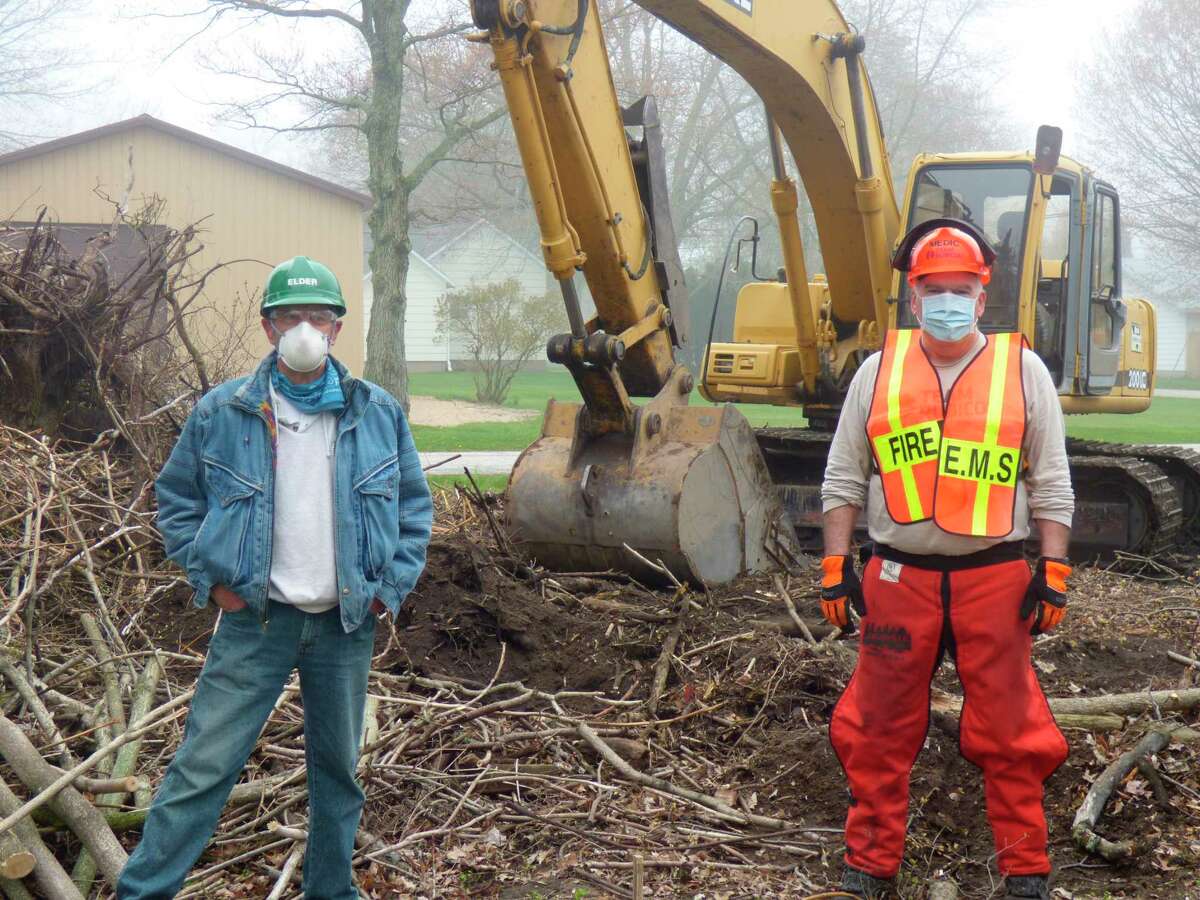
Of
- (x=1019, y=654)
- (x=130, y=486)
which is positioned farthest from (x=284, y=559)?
(x=130, y=486)

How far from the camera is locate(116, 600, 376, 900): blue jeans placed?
139 inches

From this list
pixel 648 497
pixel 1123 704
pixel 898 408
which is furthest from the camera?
pixel 648 497

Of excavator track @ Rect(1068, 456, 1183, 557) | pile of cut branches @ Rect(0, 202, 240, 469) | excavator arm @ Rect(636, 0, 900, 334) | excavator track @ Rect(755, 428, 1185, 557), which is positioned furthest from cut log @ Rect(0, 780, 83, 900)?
excavator track @ Rect(1068, 456, 1183, 557)

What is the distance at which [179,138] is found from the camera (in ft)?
71.6

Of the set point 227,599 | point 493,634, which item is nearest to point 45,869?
point 227,599

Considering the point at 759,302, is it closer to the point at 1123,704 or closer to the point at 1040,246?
the point at 1040,246

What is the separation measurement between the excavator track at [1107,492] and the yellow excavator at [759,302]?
0.7 inches

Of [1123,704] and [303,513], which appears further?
[1123,704]

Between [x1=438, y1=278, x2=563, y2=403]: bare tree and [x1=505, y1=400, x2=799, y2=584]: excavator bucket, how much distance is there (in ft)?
67.2

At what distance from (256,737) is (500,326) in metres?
24.8

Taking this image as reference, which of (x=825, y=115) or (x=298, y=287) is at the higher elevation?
(x=825, y=115)

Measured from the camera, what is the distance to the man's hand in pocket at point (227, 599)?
3.64 meters

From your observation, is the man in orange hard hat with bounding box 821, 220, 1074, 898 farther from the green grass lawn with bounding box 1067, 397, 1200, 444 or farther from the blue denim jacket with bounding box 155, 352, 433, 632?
the green grass lawn with bounding box 1067, 397, 1200, 444

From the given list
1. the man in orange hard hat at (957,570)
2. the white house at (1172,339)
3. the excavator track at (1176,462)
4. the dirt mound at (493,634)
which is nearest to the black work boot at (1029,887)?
the man in orange hard hat at (957,570)
